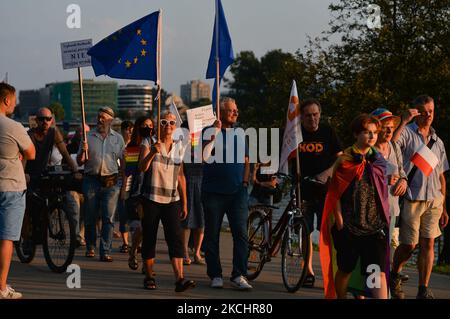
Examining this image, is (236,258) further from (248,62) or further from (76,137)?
(248,62)

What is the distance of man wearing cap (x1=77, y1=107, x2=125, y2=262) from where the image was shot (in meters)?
12.0

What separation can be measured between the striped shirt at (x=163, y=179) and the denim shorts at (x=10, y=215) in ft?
4.70

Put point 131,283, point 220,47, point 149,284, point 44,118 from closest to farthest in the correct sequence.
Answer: point 149,284
point 131,283
point 44,118
point 220,47

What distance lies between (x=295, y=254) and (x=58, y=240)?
2802 millimetres

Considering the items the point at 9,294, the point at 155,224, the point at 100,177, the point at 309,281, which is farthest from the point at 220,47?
the point at 9,294

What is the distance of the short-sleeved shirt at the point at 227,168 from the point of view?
31.1 ft

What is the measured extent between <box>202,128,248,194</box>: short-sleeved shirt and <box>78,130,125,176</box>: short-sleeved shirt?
2.85 m

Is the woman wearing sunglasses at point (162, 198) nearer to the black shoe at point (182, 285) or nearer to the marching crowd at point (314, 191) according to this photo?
the marching crowd at point (314, 191)

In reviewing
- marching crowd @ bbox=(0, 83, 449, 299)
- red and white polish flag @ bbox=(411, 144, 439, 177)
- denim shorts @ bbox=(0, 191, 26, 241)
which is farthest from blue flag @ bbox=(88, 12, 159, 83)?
red and white polish flag @ bbox=(411, 144, 439, 177)

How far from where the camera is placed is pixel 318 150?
959 centimetres

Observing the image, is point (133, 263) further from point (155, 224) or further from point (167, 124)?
point (167, 124)

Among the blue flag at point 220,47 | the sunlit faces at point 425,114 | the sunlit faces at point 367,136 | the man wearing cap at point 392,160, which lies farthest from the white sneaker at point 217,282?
the blue flag at point 220,47

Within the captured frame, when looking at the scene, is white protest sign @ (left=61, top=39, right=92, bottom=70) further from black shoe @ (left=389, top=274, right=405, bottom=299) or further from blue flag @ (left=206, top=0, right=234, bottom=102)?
black shoe @ (left=389, top=274, right=405, bottom=299)
